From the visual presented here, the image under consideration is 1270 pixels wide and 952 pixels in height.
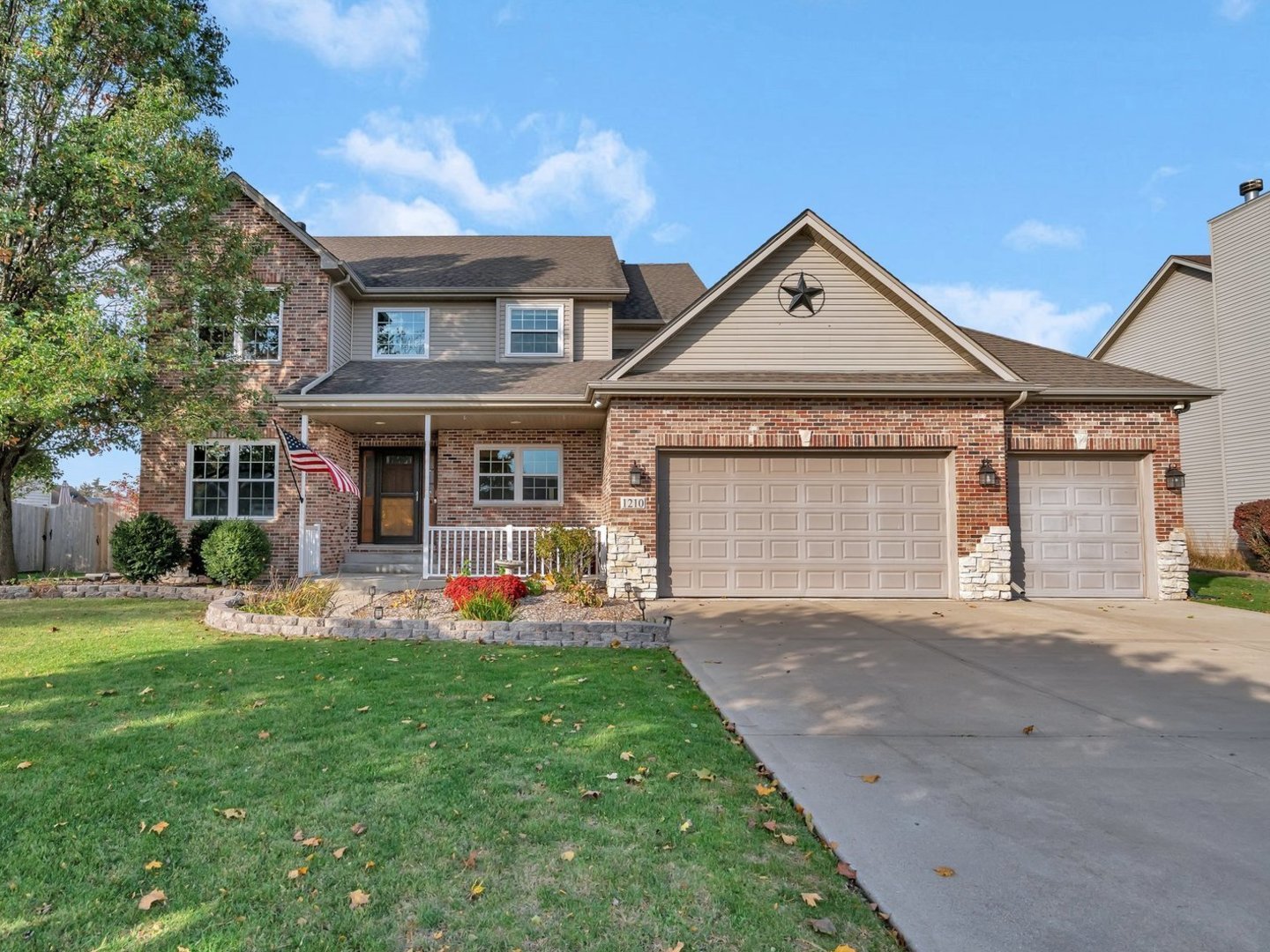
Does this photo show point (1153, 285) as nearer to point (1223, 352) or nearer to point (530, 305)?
point (1223, 352)

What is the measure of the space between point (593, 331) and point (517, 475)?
11.8ft

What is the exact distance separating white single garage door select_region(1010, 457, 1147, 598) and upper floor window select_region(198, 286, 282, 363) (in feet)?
44.3

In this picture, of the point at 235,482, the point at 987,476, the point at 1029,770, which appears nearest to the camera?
the point at 1029,770

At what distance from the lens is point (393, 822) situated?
Result: 3.01 meters

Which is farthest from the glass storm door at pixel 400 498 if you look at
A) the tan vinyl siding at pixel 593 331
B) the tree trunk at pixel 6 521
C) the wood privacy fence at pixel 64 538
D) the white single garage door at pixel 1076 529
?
the white single garage door at pixel 1076 529

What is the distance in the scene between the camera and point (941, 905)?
97.0 inches

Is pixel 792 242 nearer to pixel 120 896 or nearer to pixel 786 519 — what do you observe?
pixel 786 519

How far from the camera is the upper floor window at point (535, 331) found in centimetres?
1429

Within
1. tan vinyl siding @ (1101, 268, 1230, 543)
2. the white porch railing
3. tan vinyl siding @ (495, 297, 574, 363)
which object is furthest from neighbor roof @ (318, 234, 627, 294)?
tan vinyl siding @ (1101, 268, 1230, 543)

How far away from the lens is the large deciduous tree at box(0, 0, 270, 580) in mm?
9547

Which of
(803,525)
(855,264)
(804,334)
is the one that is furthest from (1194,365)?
(803,525)

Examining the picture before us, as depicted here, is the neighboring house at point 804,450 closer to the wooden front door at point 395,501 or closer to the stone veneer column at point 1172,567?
the stone veneer column at point 1172,567

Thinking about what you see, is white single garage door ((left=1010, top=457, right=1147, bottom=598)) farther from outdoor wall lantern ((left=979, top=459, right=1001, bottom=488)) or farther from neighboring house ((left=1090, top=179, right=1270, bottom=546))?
neighboring house ((left=1090, top=179, right=1270, bottom=546))

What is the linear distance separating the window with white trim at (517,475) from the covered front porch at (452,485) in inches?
0.7
